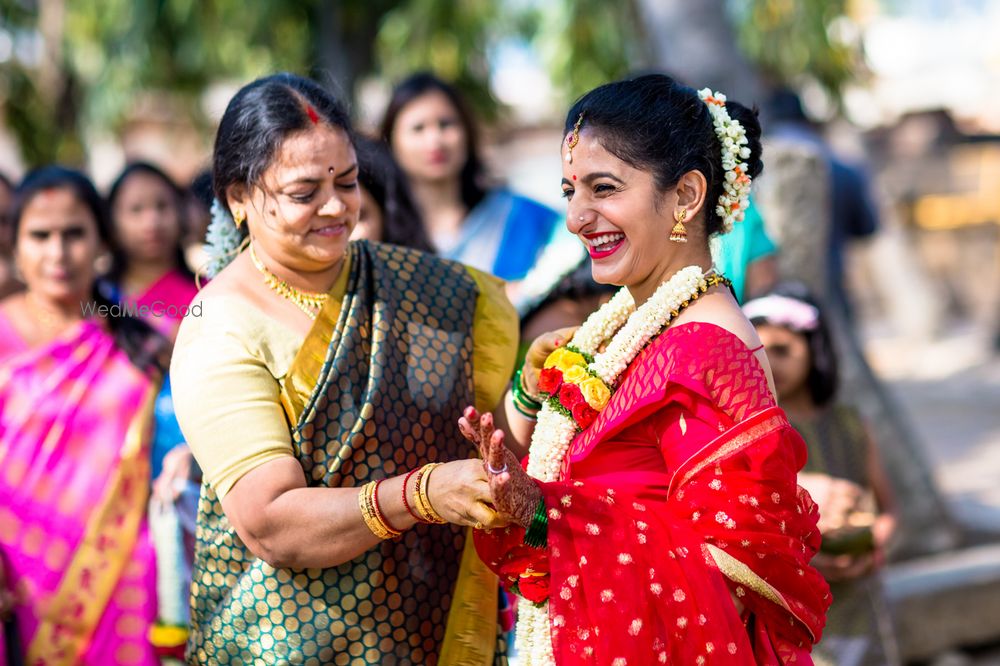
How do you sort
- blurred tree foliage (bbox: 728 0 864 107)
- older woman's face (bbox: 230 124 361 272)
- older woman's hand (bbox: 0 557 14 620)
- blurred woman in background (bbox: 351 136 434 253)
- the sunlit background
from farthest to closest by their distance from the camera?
blurred tree foliage (bbox: 728 0 864 107) → the sunlit background → blurred woman in background (bbox: 351 136 434 253) → older woman's hand (bbox: 0 557 14 620) → older woman's face (bbox: 230 124 361 272)

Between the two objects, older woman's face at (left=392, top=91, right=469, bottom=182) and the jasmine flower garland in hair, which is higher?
older woman's face at (left=392, top=91, right=469, bottom=182)

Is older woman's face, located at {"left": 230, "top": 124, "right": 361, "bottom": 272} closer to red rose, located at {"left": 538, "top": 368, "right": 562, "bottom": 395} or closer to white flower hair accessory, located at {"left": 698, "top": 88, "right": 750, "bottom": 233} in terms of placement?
red rose, located at {"left": 538, "top": 368, "right": 562, "bottom": 395}

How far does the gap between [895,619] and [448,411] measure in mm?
3298

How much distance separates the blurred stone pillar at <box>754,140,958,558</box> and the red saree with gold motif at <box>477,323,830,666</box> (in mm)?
3477

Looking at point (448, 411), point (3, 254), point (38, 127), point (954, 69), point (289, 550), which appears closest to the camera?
point (289, 550)

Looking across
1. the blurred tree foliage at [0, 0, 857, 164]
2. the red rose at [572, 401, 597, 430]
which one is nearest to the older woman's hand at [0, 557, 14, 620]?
the red rose at [572, 401, 597, 430]

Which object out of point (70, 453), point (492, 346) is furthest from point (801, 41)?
point (492, 346)

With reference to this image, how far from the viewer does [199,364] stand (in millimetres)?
2277

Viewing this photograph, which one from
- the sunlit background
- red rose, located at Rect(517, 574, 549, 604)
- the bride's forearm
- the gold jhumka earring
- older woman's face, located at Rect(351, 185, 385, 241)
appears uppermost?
the sunlit background

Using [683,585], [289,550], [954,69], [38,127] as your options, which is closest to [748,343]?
[683,585]

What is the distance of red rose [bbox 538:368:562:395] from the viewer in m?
2.32

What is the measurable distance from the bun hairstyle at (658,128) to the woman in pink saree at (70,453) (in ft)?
6.89

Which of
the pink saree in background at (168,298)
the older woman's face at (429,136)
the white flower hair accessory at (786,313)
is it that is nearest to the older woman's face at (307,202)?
the white flower hair accessory at (786,313)

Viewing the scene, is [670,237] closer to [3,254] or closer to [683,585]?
[683,585]
